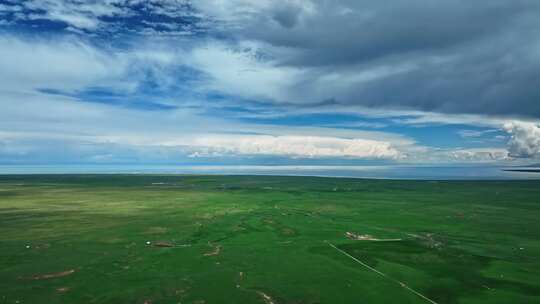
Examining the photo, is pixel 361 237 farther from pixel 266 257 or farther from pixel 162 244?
pixel 162 244

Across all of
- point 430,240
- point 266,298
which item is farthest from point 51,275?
point 430,240

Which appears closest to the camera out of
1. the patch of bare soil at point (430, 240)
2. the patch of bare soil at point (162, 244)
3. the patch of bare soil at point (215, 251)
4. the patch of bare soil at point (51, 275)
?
the patch of bare soil at point (51, 275)

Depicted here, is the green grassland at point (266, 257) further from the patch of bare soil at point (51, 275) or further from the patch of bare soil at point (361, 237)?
the patch of bare soil at point (361, 237)

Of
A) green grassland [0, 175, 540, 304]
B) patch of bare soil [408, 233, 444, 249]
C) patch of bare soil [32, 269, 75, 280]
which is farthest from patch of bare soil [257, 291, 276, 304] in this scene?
patch of bare soil [408, 233, 444, 249]

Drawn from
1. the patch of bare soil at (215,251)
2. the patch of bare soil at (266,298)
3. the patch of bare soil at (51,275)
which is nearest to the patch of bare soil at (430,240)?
the patch of bare soil at (266,298)

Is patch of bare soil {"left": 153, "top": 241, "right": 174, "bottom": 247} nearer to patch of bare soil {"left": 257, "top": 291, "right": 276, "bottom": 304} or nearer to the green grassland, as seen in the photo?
the green grassland

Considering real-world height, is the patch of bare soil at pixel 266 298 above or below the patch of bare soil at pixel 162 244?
below

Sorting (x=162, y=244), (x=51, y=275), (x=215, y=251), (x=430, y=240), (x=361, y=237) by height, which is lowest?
(x=430, y=240)

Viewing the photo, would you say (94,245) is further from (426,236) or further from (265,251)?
(426,236)
